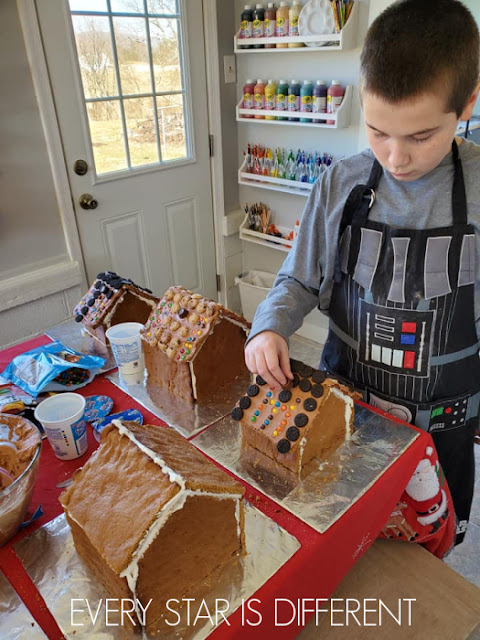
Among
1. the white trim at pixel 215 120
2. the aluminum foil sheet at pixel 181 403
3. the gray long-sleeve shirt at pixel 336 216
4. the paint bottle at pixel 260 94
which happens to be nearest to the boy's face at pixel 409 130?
the gray long-sleeve shirt at pixel 336 216

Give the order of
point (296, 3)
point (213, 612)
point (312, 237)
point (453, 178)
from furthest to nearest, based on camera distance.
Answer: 1. point (296, 3)
2. point (312, 237)
3. point (453, 178)
4. point (213, 612)

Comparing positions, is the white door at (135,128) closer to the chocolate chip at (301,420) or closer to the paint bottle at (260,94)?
the paint bottle at (260,94)

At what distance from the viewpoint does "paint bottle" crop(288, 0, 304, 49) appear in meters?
2.24

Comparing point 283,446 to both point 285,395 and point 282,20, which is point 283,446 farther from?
point 282,20

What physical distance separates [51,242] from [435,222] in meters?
1.86

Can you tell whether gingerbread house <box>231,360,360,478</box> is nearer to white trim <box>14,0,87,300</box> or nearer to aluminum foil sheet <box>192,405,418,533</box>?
aluminum foil sheet <box>192,405,418,533</box>

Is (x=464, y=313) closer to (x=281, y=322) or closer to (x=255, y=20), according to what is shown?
(x=281, y=322)

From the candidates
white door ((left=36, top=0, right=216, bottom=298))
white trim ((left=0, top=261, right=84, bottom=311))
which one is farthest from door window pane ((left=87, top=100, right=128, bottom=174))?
white trim ((left=0, top=261, right=84, bottom=311))

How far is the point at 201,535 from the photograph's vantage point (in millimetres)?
714

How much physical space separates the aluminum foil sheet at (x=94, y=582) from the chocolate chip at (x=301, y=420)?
167 millimetres

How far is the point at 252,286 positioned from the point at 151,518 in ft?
7.90

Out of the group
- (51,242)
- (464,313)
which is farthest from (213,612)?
(51,242)

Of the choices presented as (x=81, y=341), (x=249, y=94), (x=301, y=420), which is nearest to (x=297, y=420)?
(x=301, y=420)

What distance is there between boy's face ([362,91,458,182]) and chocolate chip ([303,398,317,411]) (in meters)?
0.44
